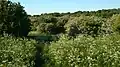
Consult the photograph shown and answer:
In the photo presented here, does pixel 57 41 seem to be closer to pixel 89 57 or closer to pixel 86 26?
pixel 89 57

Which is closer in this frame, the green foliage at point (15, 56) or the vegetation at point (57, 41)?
the green foliage at point (15, 56)

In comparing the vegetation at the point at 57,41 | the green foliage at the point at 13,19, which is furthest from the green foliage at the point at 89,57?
the green foliage at the point at 13,19

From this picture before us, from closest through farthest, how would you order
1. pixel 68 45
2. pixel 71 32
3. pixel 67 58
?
1. pixel 67 58
2. pixel 68 45
3. pixel 71 32

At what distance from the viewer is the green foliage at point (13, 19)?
42.1 metres

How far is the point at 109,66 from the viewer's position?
12.3 m

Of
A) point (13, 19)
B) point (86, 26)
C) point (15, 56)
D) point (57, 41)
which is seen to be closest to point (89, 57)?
point (15, 56)

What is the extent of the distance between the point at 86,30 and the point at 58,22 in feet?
78.6

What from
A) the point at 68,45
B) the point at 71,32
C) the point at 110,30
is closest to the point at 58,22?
the point at 71,32

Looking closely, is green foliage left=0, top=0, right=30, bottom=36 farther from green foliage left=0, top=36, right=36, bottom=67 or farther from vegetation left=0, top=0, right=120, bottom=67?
green foliage left=0, top=36, right=36, bottom=67

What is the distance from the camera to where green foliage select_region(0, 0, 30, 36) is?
42062 mm

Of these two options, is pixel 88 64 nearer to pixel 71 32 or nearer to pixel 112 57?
pixel 112 57

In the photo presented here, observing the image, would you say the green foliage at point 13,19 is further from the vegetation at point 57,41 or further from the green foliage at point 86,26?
the green foliage at point 86,26

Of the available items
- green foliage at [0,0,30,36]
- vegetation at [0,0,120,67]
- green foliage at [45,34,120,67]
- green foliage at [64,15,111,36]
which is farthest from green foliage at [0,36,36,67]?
A: green foliage at [64,15,111,36]

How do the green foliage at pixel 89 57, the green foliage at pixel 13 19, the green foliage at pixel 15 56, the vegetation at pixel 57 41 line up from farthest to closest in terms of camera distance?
the green foliage at pixel 13 19 → the vegetation at pixel 57 41 → the green foliage at pixel 89 57 → the green foliage at pixel 15 56
